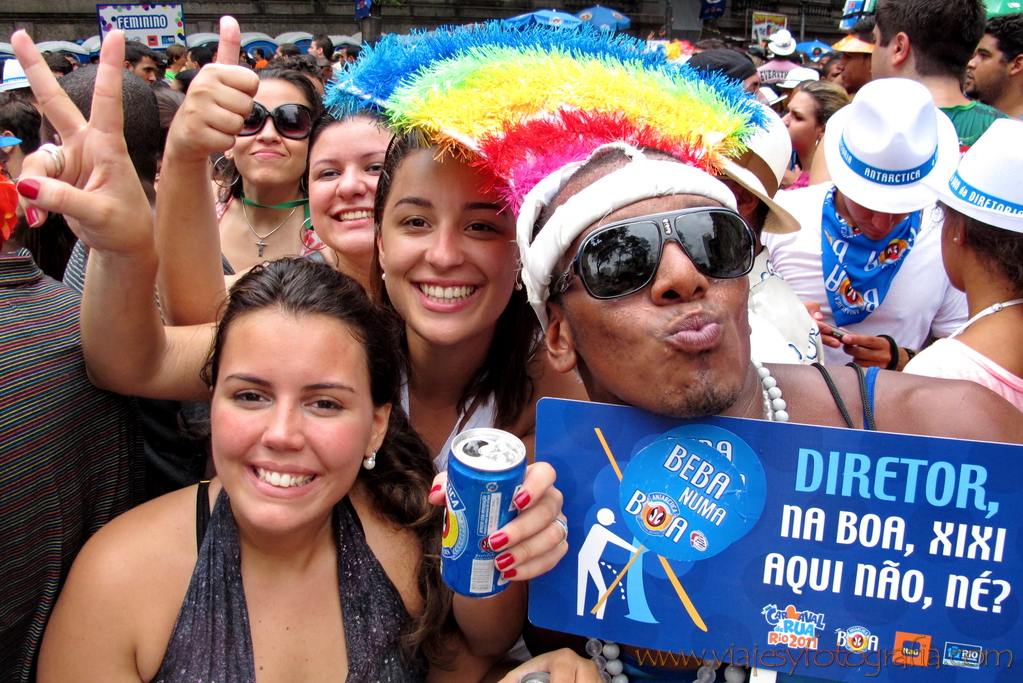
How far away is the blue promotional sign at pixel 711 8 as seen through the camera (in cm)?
2230

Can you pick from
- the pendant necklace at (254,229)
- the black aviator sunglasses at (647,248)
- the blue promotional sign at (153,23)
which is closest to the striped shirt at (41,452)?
the black aviator sunglasses at (647,248)

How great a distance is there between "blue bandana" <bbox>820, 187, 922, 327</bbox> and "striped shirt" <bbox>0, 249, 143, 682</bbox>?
2.69 meters

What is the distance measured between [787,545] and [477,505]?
2.14 ft

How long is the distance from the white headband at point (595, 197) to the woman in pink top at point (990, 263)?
0.96m

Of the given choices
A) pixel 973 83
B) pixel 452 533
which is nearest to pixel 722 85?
pixel 452 533

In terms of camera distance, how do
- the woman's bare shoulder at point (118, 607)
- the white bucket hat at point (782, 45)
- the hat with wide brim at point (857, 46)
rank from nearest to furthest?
1. the woman's bare shoulder at point (118, 607)
2. the hat with wide brim at point (857, 46)
3. the white bucket hat at point (782, 45)

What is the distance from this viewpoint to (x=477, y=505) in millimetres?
1374

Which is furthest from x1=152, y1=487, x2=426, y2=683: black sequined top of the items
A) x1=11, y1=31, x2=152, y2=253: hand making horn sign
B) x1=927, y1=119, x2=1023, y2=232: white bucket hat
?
x1=927, y1=119, x2=1023, y2=232: white bucket hat

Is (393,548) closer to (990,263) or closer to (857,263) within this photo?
(990,263)

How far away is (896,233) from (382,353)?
87.9 inches

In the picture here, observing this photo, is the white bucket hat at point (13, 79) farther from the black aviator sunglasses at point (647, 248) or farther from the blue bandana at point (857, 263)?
the blue bandana at point (857, 263)

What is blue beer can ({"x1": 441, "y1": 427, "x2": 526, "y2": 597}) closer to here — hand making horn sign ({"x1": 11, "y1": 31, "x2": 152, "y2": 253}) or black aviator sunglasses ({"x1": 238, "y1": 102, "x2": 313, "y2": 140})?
hand making horn sign ({"x1": 11, "y1": 31, "x2": 152, "y2": 253})

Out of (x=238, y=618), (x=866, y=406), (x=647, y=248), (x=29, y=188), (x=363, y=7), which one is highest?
(x=29, y=188)

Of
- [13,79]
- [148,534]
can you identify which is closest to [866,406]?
[148,534]
